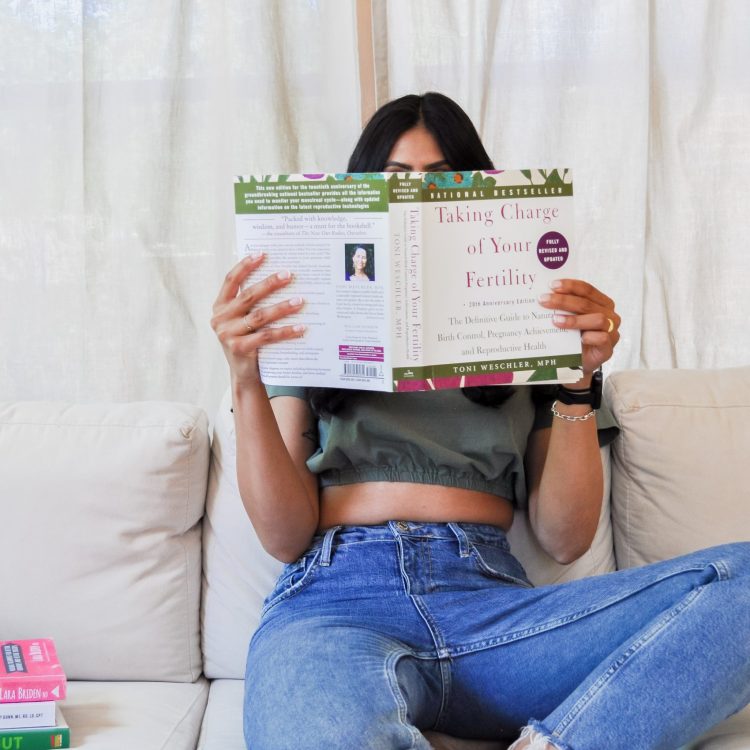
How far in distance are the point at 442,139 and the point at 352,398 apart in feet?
1.25

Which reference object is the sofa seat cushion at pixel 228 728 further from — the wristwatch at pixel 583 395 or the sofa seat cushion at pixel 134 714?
the wristwatch at pixel 583 395

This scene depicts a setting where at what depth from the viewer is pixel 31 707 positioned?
1.19 metres

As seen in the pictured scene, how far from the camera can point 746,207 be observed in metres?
1.83

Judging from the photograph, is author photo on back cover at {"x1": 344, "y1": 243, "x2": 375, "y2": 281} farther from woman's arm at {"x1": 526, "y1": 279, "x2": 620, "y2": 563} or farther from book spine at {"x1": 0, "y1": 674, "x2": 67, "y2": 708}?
book spine at {"x1": 0, "y1": 674, "x2": 67, "y2": 708}

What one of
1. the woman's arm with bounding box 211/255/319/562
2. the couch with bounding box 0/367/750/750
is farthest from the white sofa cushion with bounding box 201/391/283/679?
the woman's arm with bounding box 211/255/319/562

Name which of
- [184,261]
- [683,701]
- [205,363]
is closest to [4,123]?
[184,261]

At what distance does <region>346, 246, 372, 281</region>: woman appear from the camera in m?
1.18

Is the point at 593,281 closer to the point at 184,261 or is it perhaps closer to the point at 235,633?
the point at 184,261

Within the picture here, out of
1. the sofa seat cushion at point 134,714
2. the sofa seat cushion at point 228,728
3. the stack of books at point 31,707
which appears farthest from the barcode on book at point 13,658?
the sofa seat cushion at point 228,728

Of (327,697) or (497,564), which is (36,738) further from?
(497,564)

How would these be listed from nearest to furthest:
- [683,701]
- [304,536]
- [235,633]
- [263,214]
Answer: [683,701], [263,214], [304,536], [235,633]

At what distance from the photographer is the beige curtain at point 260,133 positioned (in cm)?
176

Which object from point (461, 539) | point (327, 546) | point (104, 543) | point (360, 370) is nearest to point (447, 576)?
point (461, 539)

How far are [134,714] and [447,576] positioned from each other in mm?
466
